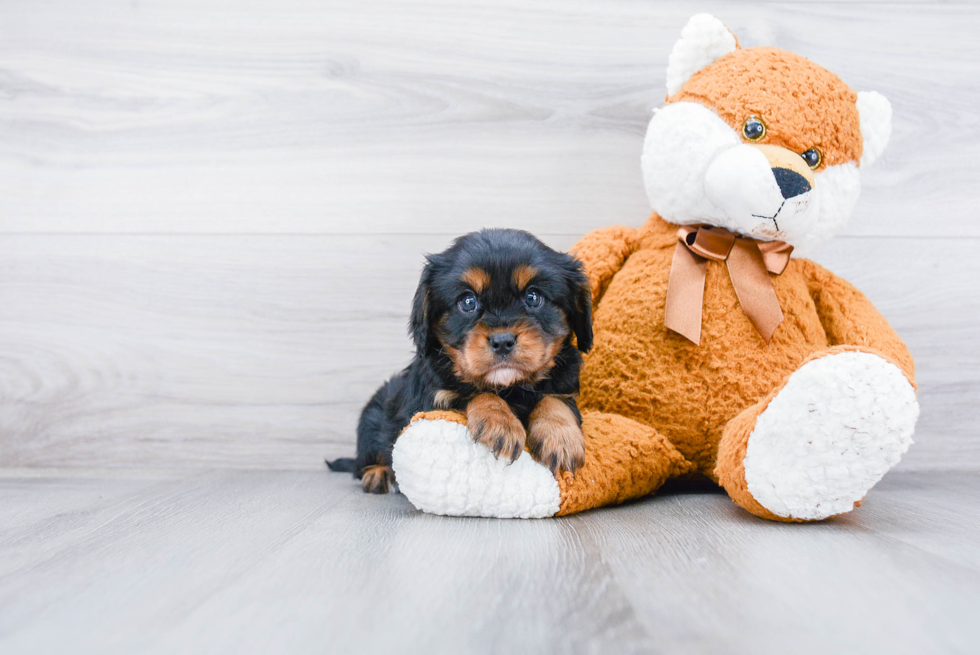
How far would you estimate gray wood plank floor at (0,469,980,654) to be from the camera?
2.75 ft

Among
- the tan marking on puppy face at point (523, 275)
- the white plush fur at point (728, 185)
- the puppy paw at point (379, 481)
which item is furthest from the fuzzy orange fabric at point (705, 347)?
the puppy paw at point (379, 481)

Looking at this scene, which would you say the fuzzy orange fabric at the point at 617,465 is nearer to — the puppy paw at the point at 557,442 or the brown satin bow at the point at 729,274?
the puppy paw at the point at 557,442

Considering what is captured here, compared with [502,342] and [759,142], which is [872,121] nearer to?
[759,142]

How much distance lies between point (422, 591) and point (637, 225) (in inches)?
58.1

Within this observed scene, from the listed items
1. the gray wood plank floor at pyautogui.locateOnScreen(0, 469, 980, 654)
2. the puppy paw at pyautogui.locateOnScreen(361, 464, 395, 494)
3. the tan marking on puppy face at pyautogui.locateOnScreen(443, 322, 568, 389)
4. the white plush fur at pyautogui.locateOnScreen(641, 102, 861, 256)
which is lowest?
the puppy paw at pyautogui.locateOnScreen(361, 464, 395, 494)

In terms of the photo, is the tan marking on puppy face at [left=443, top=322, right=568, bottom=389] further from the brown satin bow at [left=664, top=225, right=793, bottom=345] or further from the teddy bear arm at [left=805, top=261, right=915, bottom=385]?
the teddy bear arm at [left=805, top=261, right=915, bottom=385]

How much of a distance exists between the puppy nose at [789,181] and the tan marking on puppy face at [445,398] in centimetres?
85

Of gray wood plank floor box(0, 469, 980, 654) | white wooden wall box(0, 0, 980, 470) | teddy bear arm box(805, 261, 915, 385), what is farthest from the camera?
Result: white wooden wall box(0, 0, 980, 470)

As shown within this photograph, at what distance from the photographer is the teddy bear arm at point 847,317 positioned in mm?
1597

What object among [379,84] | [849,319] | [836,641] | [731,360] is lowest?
[836,641]

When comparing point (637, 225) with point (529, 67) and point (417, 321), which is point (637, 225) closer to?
point (529, 67)

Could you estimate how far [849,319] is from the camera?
169 cm

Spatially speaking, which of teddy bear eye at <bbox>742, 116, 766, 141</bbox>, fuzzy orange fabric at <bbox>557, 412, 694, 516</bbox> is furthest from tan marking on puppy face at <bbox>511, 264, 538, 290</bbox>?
teddy bear eye at <bbox>742, 116, 766, 141</bbox>

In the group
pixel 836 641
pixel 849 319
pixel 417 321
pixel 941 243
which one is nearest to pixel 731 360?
pixel 849 319
